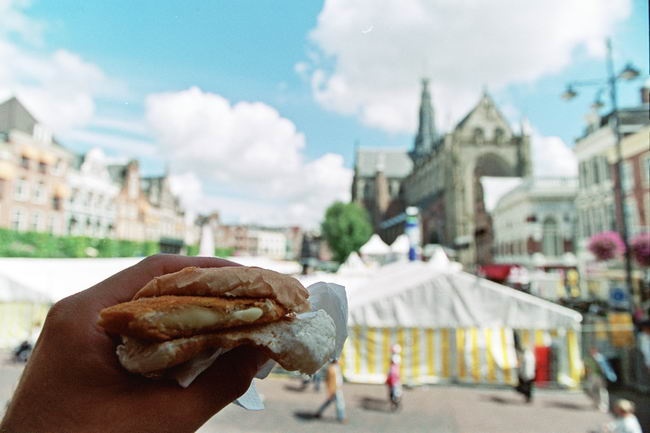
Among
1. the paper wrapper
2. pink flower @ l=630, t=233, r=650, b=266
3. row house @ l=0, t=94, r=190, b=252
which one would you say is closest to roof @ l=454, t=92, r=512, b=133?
row house @ l=0, t=94, r=190, b=252

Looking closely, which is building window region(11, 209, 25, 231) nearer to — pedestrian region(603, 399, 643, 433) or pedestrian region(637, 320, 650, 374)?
pedestrian region(603, 399, 643, 433)

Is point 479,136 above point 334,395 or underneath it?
above

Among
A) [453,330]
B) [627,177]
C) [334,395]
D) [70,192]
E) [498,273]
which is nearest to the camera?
[334,395]

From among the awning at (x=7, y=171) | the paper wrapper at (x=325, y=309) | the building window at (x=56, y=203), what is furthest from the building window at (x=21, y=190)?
the paper wrapper at (x=325, y=309)

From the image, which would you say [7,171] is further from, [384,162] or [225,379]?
[384,162]

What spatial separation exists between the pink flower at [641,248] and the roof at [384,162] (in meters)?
63.4

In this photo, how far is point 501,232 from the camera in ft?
106

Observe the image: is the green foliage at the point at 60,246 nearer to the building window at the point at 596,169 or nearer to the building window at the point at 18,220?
the building window at the point at 18,220

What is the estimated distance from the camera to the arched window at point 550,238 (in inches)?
998

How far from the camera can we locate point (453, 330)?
8.23 metres

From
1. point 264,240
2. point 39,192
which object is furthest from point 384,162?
point 39,192

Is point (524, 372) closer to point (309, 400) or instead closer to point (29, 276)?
point (309, 400)

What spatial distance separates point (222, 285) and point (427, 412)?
22.3 feet

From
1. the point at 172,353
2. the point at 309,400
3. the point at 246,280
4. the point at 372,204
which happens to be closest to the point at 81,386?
the point at 172,353
